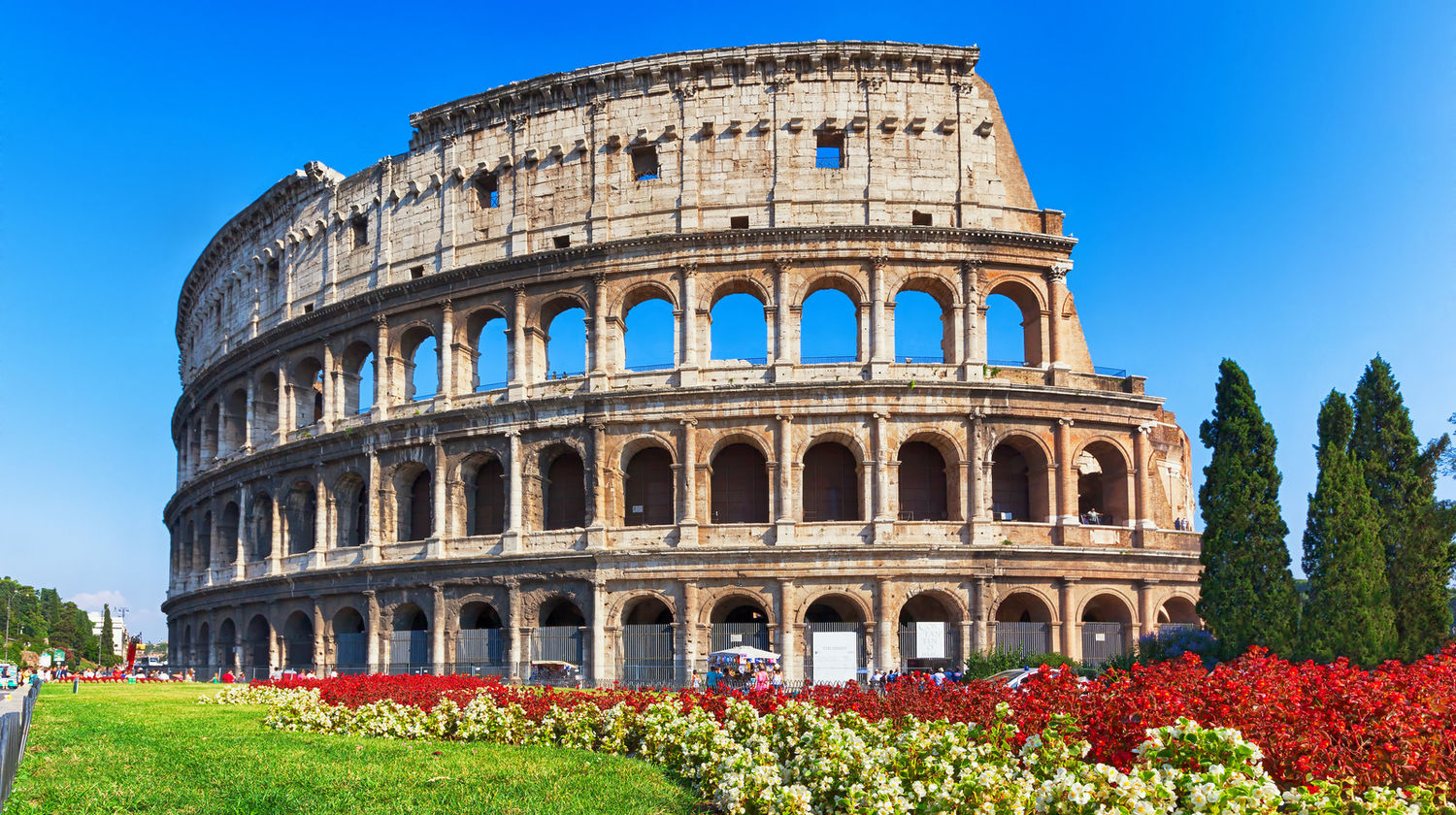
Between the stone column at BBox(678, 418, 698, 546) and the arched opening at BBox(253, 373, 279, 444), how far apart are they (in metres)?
17.7

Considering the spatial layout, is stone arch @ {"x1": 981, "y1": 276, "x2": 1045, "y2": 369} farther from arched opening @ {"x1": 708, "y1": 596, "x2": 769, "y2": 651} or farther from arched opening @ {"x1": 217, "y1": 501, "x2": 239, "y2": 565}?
arched opening @ {"x1": 217, "y1": 501, "x2": 239, "y2": 565}

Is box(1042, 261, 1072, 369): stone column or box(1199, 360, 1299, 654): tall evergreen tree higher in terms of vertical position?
box(1042, 261, 1072, 369): stone column

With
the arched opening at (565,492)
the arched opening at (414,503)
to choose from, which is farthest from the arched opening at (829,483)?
the arched opening at (414,503)

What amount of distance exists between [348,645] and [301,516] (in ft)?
18.9

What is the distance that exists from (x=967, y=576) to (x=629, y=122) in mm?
16327

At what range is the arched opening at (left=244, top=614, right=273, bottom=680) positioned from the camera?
38.6 m

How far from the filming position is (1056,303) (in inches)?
1271

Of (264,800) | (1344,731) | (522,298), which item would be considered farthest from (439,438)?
(1344,731)

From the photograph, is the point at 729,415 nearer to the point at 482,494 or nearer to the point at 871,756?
the point at 482,494

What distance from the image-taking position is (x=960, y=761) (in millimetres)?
9531

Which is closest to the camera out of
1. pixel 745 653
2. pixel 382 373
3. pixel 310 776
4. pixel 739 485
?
pixel 310 776

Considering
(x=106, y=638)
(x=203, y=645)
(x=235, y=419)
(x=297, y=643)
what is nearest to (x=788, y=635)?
(x=297, y=643)

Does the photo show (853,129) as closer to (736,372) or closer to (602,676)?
(736,372)

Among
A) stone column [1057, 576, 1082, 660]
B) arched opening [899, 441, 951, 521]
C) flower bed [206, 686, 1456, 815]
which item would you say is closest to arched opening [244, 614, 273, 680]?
arched opening [899, 441, 951, 521]
